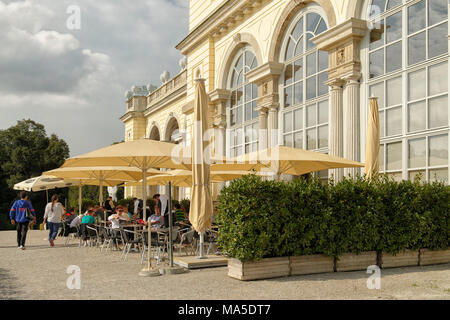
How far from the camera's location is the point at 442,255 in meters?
9.94

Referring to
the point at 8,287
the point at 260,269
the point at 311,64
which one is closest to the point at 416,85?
the point at 311,64

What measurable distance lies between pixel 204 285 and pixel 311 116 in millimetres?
9475

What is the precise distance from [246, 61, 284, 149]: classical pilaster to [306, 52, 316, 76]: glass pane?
1.54 m

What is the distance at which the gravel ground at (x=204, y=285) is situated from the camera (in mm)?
6887

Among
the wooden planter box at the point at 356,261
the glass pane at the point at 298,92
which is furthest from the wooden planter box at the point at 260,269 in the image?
the glass pane at the point at 298,92

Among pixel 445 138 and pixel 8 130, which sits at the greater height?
pixel 8 130

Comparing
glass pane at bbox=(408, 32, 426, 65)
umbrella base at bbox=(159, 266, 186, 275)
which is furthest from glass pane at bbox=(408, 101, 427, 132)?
umbrella base at bbox=(159, 266, 186, 275)

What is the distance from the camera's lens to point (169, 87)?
32.8m

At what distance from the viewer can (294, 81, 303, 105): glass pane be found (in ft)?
54.6

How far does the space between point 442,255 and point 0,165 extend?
148 ft

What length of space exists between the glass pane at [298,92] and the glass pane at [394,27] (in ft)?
13.4

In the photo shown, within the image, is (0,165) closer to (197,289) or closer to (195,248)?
(195,248)

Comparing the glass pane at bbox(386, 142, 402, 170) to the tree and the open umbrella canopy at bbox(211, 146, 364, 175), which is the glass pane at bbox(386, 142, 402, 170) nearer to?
the open umbrella canopy at bbox(211, 146, 364, 175)
